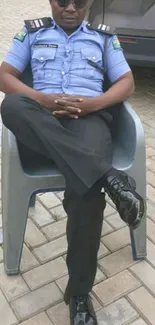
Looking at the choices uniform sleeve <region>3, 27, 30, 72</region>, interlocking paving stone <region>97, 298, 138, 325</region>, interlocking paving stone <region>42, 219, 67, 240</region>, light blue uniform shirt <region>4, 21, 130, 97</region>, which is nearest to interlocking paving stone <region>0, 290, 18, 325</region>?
interlocking paving stone <region>97, 298, 138, 325</region>

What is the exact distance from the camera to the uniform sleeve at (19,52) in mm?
2400

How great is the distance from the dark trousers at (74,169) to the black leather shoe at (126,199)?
2.5 inches

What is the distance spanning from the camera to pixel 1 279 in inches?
92.6

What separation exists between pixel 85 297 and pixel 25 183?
2.07ft

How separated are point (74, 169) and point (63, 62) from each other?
2.67 feet

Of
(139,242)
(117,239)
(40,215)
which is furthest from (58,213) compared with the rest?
(139,242)

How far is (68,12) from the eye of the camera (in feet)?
8.00

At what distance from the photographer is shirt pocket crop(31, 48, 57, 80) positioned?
2.42 meters

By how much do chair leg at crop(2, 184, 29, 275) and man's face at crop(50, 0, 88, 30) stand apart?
1.03 metres

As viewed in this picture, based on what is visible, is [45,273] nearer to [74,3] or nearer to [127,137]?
[127,137]

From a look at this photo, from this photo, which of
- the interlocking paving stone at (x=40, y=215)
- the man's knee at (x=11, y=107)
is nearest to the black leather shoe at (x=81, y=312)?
the interlocking paving stone at (x=40, y=215)

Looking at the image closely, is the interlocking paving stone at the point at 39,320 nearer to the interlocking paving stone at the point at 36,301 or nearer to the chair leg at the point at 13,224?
the interlocking paving stone at the point at 36,301

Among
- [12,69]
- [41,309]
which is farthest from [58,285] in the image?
[12,69]

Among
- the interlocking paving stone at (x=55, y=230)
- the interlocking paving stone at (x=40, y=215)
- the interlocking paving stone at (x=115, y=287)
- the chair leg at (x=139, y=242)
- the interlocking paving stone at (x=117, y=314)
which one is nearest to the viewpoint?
the interlocking paving stone at (x=117, y=314)
